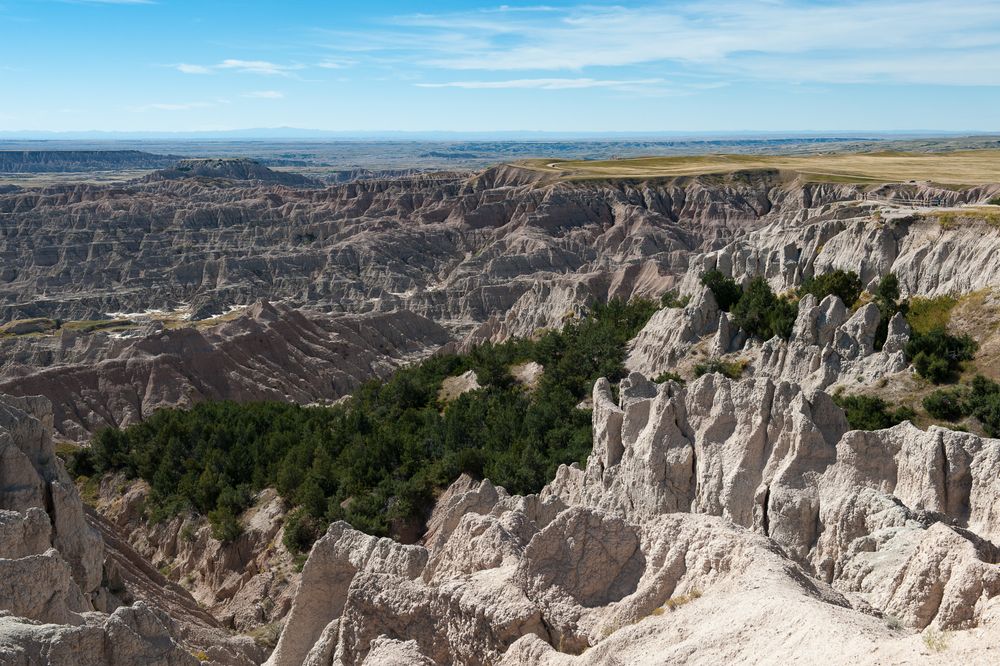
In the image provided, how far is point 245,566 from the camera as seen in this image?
3381 centimetres

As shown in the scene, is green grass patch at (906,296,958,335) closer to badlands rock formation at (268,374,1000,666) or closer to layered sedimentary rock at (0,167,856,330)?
badlands rock formation at (268,374,1000,666)

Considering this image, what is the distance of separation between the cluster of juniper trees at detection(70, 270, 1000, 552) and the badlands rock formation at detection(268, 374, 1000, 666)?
10965 millimetres

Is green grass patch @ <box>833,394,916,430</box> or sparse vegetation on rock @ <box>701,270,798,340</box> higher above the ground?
sparse vegetation on rock @ <box>701,270,798,340</box>

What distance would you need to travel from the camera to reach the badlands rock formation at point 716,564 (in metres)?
11.2

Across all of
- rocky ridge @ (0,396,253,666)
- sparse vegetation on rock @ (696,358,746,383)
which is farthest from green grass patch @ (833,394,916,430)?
rocky ridge @ (0,396,253,666)

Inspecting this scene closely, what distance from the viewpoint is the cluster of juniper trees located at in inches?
1330

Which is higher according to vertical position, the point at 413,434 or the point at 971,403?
the point at 971,403

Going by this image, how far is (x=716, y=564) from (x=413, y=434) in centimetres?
3012

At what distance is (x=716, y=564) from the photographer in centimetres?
1319

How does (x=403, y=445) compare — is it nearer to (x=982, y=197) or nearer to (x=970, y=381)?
(x=970, y=381)

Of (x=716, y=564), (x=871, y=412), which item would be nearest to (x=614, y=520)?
(x=716, y=564)

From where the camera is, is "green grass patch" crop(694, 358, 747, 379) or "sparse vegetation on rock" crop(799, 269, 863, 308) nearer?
"green grass patch" crop(694, 358, 747, 379)

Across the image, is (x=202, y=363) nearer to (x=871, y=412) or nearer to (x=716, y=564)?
(x=871, y=412)

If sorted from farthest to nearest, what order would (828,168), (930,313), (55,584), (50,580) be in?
(828,168) → (930,313) → (55,584) → (50,580)
